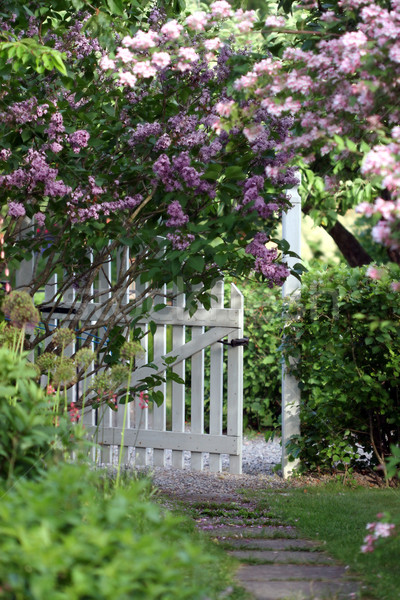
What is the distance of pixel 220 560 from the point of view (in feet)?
9.27

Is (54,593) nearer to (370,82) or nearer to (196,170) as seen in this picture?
(370,82)

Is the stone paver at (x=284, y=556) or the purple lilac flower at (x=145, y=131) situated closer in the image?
the stone paver at (x=284, y=556)

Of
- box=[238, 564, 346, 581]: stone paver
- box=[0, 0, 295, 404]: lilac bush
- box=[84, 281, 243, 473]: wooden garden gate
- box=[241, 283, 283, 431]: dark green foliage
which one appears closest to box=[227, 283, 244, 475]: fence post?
box=[84, 281, 243, 473]: wooden garden gate

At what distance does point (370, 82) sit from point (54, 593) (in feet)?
6.51

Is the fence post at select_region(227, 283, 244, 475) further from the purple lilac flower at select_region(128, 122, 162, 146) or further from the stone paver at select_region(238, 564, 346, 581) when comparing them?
the stone paver at select_region(238, 564, 346, 581)

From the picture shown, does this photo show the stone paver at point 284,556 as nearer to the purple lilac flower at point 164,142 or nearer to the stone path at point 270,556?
the stone path at point 270,556

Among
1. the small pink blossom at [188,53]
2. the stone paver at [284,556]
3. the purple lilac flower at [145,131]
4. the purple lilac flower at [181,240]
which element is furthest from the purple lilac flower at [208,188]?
the stone paver at [284,556]

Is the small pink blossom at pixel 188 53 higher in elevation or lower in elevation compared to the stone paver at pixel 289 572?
higher

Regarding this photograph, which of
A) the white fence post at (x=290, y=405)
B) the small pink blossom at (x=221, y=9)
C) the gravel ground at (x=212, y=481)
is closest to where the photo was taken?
the small pink blossom at (x=221, y=9)

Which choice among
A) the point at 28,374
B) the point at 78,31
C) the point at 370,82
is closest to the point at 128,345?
the point at 28,374

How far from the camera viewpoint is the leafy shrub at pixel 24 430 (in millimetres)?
2490

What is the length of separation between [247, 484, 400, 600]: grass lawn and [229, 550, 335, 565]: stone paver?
68 millimetres

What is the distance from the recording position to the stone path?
8.26ft

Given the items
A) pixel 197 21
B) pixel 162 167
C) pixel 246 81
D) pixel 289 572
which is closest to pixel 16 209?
pixel 162 167
